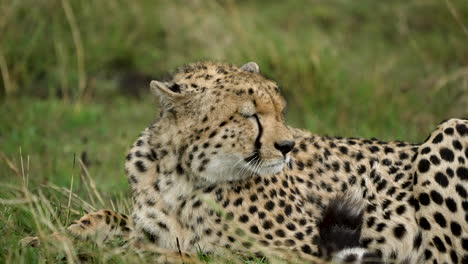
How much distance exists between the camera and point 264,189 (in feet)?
12.0

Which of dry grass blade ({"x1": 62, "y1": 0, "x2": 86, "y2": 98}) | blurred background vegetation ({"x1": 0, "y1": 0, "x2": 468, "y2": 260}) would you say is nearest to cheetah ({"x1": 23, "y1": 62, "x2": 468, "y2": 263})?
blurred background vegetation ({"x1": 0, "y1": 0, "x2": 468, "y2": 260})

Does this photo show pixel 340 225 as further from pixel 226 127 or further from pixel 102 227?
pixel 102 227

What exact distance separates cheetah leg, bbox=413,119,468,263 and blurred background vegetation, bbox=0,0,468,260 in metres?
1.88

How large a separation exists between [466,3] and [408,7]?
1.51m

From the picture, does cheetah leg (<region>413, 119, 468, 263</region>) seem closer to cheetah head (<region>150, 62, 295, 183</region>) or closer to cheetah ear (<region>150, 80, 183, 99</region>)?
cheetah head (<region>150, 62, 295, 183</region>)

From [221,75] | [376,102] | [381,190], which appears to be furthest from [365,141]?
[376,102]

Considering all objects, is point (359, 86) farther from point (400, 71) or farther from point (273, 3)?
point (273, 3)

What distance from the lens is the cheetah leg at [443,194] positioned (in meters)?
3.71

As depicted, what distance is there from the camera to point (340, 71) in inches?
254

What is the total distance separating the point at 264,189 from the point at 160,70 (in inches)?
152

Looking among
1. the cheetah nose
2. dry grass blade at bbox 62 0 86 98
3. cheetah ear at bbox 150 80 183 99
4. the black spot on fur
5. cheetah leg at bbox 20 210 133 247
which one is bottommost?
cheetah leg at bbox 20 210 133 247

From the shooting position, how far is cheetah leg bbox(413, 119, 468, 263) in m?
3.71

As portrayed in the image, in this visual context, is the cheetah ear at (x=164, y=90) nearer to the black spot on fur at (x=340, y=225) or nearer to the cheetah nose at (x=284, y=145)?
the cheetah nose at (x=284, y=145)

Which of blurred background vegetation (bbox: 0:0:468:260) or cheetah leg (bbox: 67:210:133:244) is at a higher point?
blurred background vegetation (bbox: 0:0:468:260)
